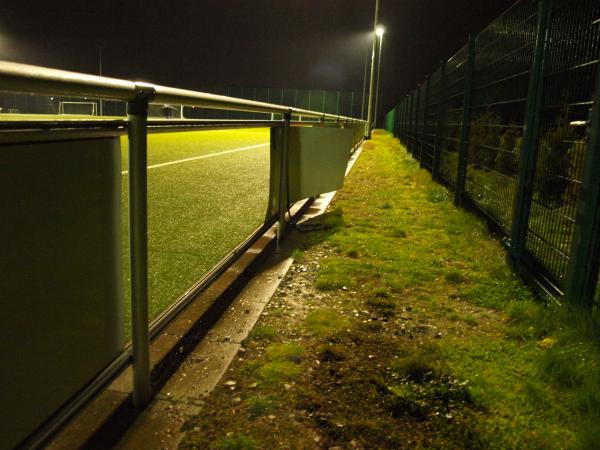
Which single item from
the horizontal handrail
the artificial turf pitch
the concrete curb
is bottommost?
the concrete curb

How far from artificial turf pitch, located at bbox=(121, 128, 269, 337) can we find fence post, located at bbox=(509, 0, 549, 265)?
2.25 metres

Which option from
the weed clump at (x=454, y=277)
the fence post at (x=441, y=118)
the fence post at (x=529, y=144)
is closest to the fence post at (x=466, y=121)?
the fence post at (x=441, y=118)

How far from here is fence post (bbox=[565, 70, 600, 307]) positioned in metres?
2.71

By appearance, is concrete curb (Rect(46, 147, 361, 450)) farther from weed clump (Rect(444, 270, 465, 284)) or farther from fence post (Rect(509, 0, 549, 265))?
fence post (Rect(509, 0, 549, 265))

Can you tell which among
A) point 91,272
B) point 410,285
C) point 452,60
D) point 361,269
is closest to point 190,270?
point 361,269

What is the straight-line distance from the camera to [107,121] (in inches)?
68.8

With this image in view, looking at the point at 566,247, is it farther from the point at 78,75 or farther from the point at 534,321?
the point at 78,75

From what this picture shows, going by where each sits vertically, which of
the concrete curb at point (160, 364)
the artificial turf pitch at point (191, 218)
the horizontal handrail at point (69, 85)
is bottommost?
the concrete curb at point (160, 364)

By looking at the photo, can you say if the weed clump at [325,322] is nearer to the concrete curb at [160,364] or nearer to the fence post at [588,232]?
the concrete curb at [160,364]

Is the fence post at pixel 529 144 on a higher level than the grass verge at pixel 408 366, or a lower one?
higher

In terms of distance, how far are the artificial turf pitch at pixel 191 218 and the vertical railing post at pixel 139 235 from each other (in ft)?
1.18

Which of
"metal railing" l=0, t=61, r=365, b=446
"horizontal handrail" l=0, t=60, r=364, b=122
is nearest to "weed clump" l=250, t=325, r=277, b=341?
"metal railing" l=0, t=61, r=365, b=446

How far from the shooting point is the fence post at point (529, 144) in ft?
11.9

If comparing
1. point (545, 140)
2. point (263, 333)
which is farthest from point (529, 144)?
point (263, 333)
